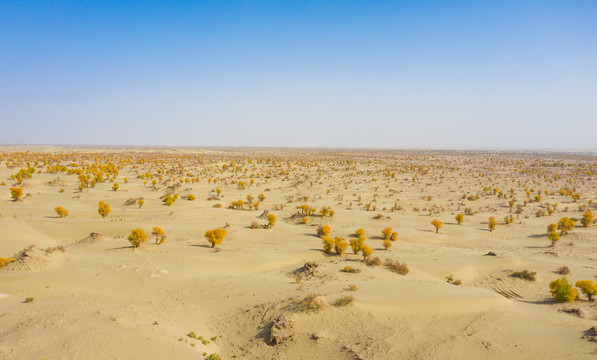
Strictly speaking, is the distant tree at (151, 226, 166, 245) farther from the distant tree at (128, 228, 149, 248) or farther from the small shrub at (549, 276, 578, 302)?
the small shrub at (549, 276, 578, 302)

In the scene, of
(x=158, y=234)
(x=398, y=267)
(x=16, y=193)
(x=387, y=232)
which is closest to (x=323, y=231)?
(x=387, y=232)

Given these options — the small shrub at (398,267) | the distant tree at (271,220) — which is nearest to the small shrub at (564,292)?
the small shrub at (398,267)

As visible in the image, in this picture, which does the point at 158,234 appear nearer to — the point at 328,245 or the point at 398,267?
the point at 328,245

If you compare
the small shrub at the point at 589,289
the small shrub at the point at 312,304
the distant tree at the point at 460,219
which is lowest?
the distant tree at the point at 460,219

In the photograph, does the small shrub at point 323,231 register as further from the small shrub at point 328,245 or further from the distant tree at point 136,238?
the distant tree at point 136,238

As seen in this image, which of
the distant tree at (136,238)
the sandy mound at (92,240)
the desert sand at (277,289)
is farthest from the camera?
the sandy mound at (92,240)

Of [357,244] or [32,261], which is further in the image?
[357,244]

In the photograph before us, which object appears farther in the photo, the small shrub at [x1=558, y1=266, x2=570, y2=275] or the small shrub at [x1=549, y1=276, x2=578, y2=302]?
the small shrub at [x1=558, y1=266, x2=570, y2=275]

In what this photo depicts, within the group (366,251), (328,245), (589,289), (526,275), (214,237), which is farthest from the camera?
(214,237)

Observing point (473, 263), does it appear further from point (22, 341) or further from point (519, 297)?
point (22, 341)

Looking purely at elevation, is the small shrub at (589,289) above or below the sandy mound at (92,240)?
above

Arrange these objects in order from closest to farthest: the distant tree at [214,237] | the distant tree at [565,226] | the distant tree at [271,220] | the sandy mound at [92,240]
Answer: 1. the sandy mound at [92,240]
2. the distant tree at [214,237]
3. the distant tree at [565,226]
4. the distant tree at [271,220]

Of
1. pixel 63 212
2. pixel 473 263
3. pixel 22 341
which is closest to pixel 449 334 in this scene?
pixel 473 263

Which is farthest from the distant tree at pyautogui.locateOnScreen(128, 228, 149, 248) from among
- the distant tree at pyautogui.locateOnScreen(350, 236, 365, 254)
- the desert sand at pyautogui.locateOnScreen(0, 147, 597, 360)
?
the distant tree at pyautogui.locateOnScreen(350, 236, 365, 254)
